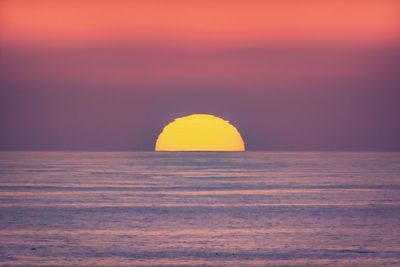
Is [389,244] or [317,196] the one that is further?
[317,196]

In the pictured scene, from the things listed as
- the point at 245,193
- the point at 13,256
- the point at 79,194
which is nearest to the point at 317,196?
the point at 245,193

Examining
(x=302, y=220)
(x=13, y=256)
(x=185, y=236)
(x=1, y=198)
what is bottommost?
(x=13, y=256)

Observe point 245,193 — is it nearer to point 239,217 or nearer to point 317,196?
point 317,196

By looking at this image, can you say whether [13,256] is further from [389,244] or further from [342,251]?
[389,244]

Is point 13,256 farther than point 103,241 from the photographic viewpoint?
No

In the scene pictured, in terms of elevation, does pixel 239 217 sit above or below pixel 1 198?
below

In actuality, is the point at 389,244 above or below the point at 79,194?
below

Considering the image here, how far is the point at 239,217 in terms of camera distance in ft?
153

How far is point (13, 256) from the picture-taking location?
31453 millimetres

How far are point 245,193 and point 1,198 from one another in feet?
57.1

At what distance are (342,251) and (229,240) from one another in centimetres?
491

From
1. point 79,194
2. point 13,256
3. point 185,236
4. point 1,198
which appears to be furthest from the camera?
point 79,194

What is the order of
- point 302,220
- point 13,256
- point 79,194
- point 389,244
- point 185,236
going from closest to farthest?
point 13,256, point 389,244, point 185,236, point 302,220, point 79,194

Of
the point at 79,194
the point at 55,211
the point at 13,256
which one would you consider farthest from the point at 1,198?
the point at 13,256
